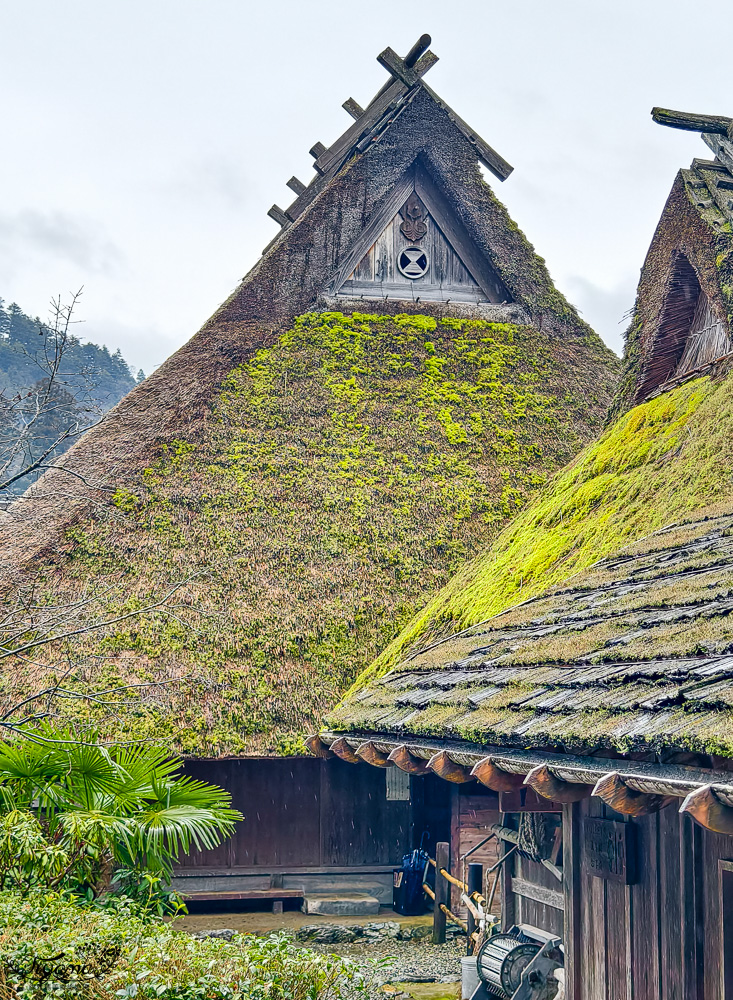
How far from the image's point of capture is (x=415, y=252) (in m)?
17.6

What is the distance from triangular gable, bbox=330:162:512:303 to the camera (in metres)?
17.4

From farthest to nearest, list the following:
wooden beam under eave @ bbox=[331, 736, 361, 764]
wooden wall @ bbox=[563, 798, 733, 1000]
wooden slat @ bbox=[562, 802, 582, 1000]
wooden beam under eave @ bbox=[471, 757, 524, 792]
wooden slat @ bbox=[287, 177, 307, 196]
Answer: wooden slat @ bbox=[287, 177, 307, 196] < wooden beam under eave @ bbox=[331, 736, 361, 764] < wooden slat @ bbox=[562, 802, 582, 1000] < wooden beam under eave @ bbox=[471, 757, 524, 792] < wooden wall @ bbox=[563, 798, 733, 1000]

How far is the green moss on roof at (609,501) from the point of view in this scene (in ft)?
26.5

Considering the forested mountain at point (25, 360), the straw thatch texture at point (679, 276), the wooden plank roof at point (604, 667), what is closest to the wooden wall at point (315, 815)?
the wooden plank roof at point (604, 667)

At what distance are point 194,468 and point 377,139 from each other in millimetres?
7324

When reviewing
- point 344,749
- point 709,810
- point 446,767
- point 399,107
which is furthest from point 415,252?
point 709,810

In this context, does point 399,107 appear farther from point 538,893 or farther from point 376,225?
point 538,893

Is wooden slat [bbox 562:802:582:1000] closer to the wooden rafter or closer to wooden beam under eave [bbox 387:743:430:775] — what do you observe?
wooden beam under eave [bbox 387:743:430:775]

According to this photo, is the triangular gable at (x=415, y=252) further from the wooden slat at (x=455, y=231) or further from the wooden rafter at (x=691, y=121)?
the wooden rafter at (x=691, y=121)

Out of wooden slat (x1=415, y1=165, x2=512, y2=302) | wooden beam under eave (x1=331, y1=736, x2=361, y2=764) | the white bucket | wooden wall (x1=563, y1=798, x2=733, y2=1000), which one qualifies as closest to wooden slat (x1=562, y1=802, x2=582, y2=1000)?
wooden wall (x1=563, y1=798, x2=733, y2=1000)

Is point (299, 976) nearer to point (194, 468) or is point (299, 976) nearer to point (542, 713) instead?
point (542, 713)

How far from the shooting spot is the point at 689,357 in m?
10.2

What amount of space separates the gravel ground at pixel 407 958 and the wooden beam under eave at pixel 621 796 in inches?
235

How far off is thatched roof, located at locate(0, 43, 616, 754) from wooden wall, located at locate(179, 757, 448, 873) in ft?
5.33
